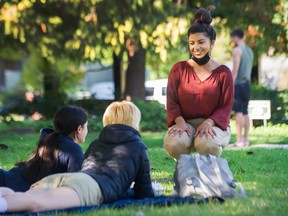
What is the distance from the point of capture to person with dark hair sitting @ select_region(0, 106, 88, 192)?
6441 millimetres

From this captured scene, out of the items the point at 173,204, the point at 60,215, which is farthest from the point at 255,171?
the point at 60,215

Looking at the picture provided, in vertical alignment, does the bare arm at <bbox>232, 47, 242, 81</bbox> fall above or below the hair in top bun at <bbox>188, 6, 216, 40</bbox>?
below

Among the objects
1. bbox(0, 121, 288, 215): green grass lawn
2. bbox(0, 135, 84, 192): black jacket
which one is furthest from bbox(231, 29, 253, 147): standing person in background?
bbox(0, 135, 84, 192): black jacket

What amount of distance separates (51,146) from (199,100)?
1.53 m

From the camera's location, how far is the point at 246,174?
8.22 metres

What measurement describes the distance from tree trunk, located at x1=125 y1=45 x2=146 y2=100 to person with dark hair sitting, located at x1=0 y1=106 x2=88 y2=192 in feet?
43.2

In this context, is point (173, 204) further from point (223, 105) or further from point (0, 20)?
point (0, 20)

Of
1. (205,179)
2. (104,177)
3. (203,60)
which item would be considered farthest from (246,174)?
(104,177)

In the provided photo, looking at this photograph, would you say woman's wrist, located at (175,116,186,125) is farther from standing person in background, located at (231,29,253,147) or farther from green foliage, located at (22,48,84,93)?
green foliage, located at (22,48,84,93)

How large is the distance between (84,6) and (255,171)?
10.1m

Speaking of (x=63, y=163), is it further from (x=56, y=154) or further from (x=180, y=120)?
(x=180, y=120)

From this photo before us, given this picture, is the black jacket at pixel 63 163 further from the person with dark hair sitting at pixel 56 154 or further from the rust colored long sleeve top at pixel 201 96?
the rust colored long sleeve top at pixel 201 96

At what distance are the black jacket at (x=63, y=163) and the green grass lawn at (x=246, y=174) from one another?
3.06ft

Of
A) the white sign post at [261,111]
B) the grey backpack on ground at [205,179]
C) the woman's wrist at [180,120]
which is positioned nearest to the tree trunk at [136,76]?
the white sign post at [261,111]
